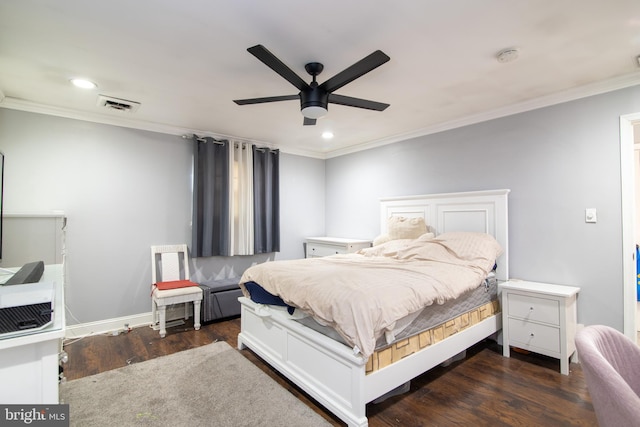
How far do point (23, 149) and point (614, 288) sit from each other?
5.60m

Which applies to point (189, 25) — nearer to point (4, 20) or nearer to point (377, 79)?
point (4, 20)

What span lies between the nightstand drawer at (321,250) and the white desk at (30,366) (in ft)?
11.8

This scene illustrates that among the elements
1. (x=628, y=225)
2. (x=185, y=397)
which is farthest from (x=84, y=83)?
(x=628, y=225)

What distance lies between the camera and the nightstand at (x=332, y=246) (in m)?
4.38

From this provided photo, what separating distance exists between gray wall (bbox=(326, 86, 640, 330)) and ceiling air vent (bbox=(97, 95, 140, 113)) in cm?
337

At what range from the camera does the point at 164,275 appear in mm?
3717

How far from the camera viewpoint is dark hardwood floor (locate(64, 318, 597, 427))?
76.7 inches

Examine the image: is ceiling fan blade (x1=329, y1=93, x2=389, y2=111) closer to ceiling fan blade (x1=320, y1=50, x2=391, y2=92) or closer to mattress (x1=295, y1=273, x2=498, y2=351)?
ceiling fan blade (x1=320, y1=50, x2=391, y2=92)

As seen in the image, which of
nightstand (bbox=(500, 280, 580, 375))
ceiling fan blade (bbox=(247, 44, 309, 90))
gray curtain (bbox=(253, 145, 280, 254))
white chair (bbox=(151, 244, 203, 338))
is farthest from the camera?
gray curtain (bbox=(253, 145, 280, 254))

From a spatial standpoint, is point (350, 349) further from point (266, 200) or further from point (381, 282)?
point (266, 200)

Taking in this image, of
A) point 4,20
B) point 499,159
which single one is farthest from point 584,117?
point 4,20

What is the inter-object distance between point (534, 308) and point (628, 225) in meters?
1.00

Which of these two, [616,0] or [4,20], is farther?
[4,20]

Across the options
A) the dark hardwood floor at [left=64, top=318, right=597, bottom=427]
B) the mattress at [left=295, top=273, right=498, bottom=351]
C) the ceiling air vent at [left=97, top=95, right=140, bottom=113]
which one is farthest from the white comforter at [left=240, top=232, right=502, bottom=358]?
the ceiling air vent at [left=97, top=95, right=140, bottom=113]
